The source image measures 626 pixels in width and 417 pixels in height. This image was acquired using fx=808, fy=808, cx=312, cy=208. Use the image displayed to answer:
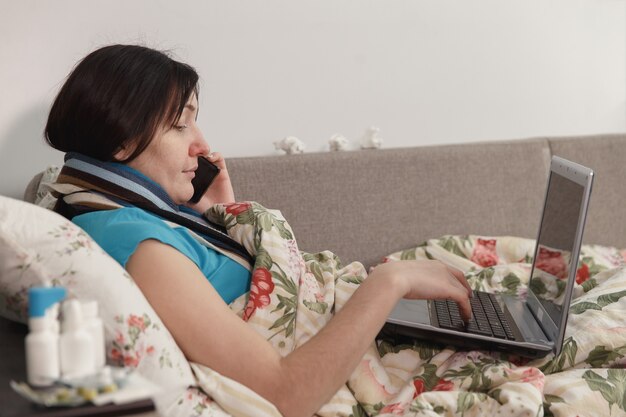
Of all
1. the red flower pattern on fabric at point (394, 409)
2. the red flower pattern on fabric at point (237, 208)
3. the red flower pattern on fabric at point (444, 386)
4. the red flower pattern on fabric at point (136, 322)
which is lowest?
the red flower pattern on fabric at point (394, 409)

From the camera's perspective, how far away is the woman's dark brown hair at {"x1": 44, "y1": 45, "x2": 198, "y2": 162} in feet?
4.54

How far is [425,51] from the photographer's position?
2.48 m

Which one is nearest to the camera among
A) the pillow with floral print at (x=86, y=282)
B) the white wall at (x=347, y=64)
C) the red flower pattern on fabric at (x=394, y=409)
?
the pillow with floral print at (x=86, y=282)

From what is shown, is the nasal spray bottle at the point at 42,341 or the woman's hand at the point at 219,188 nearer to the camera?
the nasal spray bottle at the point at 42,341

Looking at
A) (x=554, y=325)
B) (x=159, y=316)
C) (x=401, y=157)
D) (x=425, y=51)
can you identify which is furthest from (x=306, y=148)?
(x=159, y=316)

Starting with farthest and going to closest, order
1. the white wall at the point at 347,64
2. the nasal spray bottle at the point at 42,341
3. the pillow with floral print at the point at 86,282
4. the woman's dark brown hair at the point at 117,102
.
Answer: the white wall at the point at 347,64, the woman's dark brown hair at the point at 117,102, the pillow with floral print at the point at 86,282, the nasal spray bottle at the point at 42,341

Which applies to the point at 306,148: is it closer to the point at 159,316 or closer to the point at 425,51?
the point at 425,51

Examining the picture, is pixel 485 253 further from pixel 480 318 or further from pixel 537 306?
pixel 480 318

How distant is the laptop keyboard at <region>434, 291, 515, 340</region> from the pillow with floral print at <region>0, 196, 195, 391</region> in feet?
1.76

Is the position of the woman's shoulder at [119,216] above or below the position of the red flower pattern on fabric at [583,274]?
above

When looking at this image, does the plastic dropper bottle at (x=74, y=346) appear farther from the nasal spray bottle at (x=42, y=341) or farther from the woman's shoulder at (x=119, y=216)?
the woman's shoulder at (x=119, y=216)

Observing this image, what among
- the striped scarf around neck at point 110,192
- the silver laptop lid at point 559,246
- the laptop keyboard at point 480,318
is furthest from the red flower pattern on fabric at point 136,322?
the silver laptop lid at point 559,246

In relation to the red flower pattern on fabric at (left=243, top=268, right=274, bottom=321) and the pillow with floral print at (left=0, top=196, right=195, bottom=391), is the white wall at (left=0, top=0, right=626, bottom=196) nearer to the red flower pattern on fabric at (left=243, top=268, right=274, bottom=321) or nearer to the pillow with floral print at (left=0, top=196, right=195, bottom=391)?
the red flower pattern on fabric at (left=243, top=268, right=274, bottom=321)

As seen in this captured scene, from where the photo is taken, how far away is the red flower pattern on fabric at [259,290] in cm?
135
